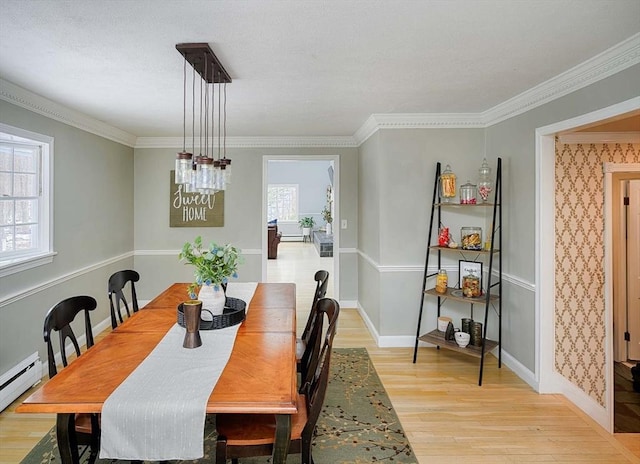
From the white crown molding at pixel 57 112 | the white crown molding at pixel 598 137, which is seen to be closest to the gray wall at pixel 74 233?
the white crown molding at pixel 57 112

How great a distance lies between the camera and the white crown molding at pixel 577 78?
2.11 m

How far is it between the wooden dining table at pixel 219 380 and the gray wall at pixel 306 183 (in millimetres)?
11585

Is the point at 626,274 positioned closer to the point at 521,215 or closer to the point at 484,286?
the point at 484,286

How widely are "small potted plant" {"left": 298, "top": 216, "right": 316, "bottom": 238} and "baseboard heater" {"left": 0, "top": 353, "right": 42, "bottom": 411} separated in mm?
10855

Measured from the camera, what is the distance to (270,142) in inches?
195

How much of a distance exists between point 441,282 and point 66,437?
3.06 metres

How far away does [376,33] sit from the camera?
1.98 m

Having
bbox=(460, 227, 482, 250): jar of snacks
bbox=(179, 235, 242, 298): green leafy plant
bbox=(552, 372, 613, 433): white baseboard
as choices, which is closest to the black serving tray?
bbox=(179, 235, 242, 298): green leafy plant

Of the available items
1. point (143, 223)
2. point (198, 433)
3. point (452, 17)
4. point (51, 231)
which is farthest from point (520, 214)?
point (143, 223)

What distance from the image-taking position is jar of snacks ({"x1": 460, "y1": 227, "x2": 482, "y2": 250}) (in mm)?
3453

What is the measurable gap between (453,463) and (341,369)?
133 cm

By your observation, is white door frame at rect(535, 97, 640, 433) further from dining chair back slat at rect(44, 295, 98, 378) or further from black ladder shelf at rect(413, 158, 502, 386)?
dining chair back slat at rect(44, 295, 98, 378)

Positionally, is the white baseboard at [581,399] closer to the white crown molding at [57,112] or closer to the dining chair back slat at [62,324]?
the dining chair back slat at [62,324]

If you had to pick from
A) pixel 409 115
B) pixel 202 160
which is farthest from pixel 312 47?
pixel 409 115
